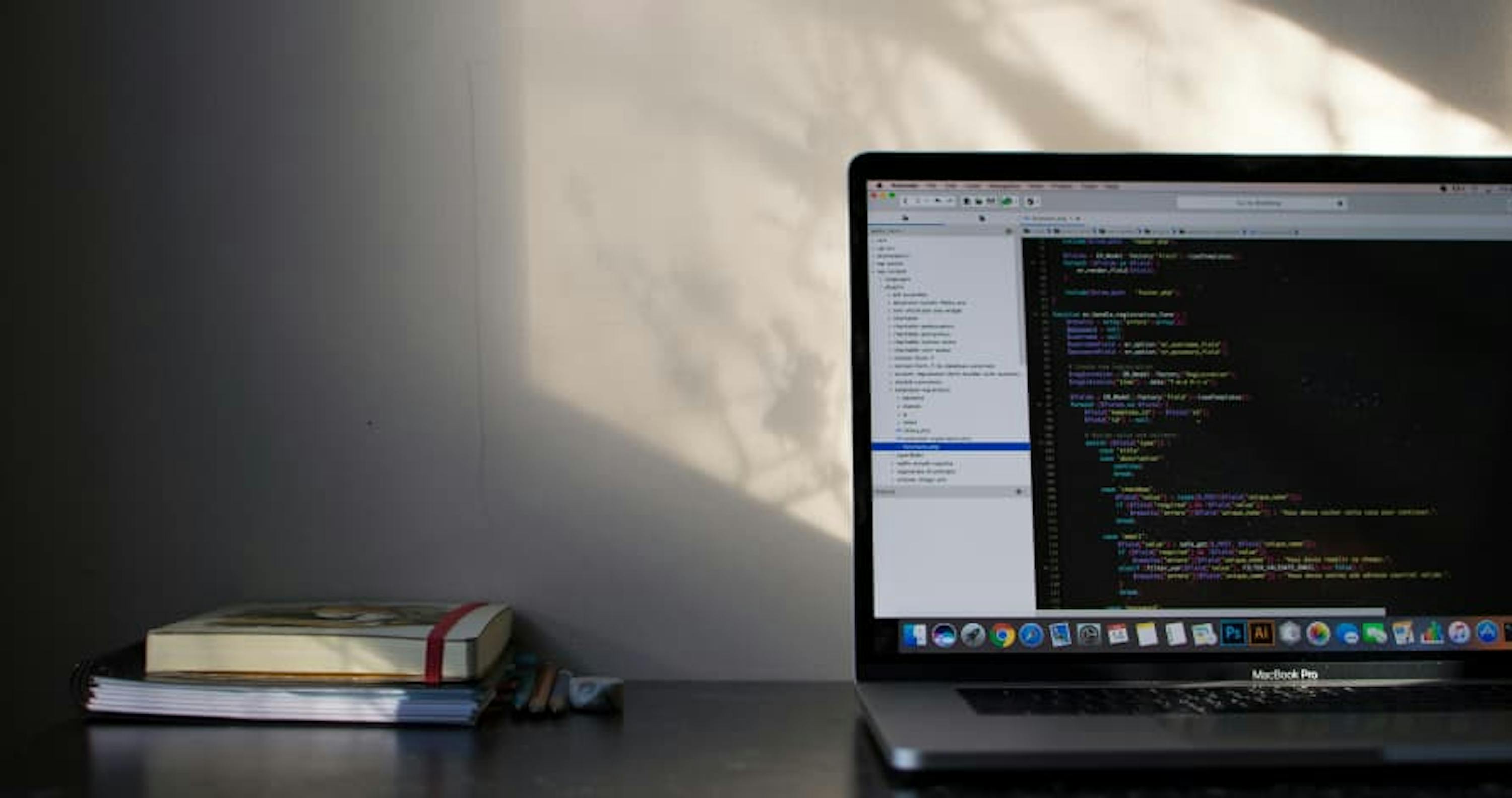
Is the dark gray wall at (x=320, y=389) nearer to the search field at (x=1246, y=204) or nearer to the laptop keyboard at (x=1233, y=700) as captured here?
the laptop keyboard at (x=1233, y=700)

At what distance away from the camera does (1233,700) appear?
0.81 meters

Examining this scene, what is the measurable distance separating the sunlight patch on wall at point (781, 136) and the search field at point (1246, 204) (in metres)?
0.21

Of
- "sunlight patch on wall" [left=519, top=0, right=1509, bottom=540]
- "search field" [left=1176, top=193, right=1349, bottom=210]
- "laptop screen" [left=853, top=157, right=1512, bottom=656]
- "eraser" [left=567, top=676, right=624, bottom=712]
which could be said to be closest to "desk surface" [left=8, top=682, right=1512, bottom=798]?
"eraser" [left=567, top=676, right=624, bottom=712]

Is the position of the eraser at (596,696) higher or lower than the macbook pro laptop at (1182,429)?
lower

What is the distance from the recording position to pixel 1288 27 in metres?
1.08

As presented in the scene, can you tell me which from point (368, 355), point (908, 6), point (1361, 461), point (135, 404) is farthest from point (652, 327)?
point (1361, 461)

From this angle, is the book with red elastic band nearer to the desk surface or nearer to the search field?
the desk surface

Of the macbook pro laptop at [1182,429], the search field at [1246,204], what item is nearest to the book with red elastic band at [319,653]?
the macbook pro laptop at [1182,429]

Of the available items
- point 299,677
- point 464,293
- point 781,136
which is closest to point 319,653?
point 299,677

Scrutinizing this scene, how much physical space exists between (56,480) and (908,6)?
0.97m

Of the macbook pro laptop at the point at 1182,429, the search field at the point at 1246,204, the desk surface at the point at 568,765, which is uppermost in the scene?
the search field at the point at 1246,204

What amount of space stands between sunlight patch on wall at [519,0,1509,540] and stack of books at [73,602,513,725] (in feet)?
1.00

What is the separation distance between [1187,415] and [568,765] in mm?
549

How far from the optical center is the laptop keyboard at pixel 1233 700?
Answer: 78 centimetres
